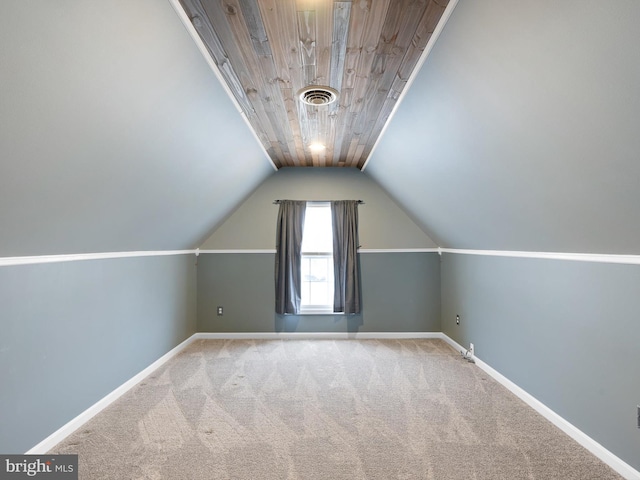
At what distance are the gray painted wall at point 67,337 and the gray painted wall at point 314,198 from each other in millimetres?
1400

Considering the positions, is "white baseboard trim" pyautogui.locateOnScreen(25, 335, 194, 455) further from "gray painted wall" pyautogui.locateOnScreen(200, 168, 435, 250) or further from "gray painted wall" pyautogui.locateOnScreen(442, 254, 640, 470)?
"gray painted wall" pyautogui.locateOnScreen(442, 254, 640, 470)

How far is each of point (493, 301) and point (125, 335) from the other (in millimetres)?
3310

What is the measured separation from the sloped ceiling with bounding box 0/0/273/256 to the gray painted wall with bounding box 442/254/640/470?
2.59m

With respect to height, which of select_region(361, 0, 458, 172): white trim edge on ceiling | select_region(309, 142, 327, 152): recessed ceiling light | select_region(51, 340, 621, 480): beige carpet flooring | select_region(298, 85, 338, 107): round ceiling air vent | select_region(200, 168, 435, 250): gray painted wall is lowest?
select_region(51, 340, 621, 480): beige carpet flooring

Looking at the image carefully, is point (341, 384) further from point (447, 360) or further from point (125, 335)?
point (125, 335)

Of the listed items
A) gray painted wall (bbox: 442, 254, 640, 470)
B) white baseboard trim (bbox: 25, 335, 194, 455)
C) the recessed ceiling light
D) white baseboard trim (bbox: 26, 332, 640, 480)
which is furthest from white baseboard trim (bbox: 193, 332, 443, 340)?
the recessed ceiling light

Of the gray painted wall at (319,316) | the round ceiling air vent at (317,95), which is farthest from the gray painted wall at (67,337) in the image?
the round ceiling air vent at (317,95)

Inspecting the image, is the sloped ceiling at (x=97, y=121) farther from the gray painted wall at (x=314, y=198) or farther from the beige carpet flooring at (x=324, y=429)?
the gray painted wall at (x=314, y=198)

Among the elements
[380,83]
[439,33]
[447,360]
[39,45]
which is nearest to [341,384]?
[447,360]

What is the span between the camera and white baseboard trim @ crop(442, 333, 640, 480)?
1917 millimetres

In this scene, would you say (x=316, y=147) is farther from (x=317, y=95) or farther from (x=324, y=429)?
(x=324, y=429)

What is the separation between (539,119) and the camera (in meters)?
1.67
